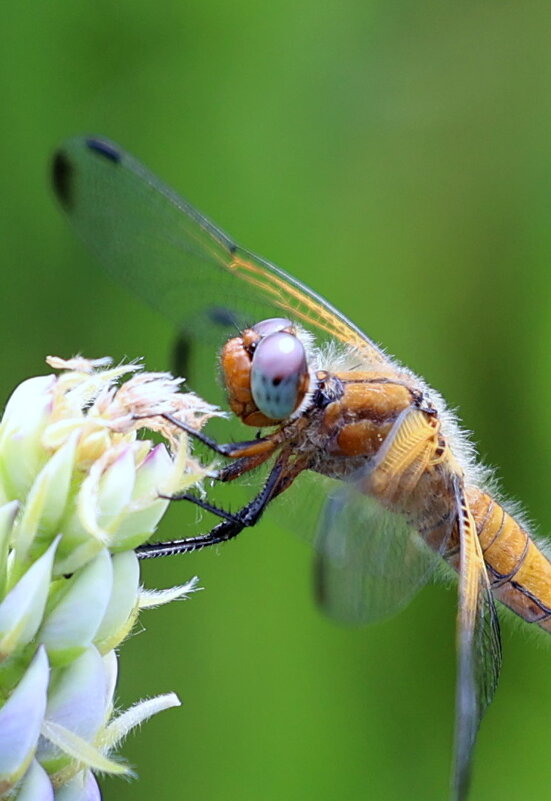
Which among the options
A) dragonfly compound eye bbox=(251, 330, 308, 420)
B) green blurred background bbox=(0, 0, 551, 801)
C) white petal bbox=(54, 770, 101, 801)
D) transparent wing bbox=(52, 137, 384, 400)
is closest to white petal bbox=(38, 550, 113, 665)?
white petal bbox=(54, 770, 101, 801)

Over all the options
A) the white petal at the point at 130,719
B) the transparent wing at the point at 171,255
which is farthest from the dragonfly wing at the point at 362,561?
the white petal at the point at 130,719

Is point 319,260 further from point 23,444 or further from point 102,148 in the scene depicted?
point 23,444

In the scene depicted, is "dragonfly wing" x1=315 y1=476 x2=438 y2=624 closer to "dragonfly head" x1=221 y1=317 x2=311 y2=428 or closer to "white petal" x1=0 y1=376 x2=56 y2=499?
"dragonfly head" x1=221 y1=317 x2=311 y2=428

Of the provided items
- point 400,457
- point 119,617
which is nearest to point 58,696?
point 119,617

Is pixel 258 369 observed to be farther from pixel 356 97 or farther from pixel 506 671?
pixel 356 97

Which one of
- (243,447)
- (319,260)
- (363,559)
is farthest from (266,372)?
(319,260)

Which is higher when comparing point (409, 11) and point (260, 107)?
point (409, 11)
